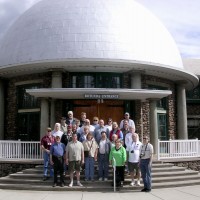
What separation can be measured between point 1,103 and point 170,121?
30.0 feet

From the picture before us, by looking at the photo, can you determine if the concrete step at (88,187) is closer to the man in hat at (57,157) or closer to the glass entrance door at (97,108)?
the man in hat at (57,157)

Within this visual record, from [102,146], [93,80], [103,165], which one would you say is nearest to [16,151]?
[103,165]

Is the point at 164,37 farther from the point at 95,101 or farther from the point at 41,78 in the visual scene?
the point at 41,78

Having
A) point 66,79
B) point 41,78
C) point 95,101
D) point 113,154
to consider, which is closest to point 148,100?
point 95,101

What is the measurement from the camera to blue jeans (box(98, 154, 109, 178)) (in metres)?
11.9

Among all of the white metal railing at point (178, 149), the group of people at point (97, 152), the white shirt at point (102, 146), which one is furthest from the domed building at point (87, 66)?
the white shirt at point (102, 146)

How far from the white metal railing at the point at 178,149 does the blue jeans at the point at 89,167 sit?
391 cm

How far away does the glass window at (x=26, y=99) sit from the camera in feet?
60.8

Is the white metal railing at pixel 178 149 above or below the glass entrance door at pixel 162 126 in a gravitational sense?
below

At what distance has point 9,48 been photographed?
19.0m

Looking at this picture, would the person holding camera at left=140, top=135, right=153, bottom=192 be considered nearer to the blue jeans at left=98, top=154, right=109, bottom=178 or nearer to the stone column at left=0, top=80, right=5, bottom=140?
the blue jeans at left=98, top=154, right=109, bottom=178

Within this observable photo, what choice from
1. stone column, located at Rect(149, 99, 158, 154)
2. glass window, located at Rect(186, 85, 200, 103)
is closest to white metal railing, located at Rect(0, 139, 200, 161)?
stone column, located at Rect(149, 99, 158, 154)

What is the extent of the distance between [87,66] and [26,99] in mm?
3927

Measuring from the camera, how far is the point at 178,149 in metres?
15.9
